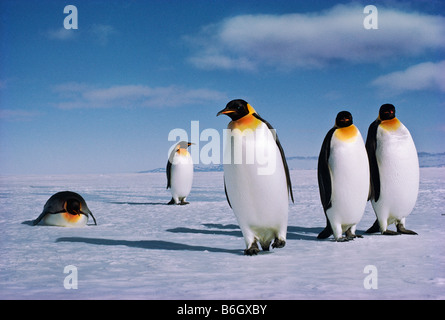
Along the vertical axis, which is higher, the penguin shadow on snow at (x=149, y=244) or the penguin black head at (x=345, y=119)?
the penguin black head at (x=345, y=119)

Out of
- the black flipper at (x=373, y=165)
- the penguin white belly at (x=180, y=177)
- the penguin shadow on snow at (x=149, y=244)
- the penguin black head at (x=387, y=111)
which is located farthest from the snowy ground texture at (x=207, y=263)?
the penguin white belly at (x=180, y=177)

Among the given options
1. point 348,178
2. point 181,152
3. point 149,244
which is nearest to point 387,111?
point 348,178

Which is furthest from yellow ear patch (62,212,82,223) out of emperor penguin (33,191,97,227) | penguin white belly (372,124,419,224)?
penguin white belly (372,124,419,224)

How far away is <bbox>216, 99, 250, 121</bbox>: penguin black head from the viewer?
161 inches

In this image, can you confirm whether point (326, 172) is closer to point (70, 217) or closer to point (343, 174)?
point (343, 174)

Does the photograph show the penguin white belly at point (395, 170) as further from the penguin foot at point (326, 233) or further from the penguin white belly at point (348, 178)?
the penguin foot at point (326, 233)

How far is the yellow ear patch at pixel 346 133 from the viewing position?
494 centimetres

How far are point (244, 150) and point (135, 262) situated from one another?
4.43 ft

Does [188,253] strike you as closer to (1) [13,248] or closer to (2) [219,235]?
(2) [219,235]

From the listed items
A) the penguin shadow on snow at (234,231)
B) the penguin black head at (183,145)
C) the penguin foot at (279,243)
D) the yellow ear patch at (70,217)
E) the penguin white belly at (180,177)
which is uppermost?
the penguin black head at (183,145)

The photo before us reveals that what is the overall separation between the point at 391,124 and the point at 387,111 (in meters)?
0.16

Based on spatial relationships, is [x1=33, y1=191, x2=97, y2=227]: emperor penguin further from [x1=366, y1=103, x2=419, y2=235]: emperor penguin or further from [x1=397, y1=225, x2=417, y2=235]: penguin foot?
[x1=397, y1=225, x2=417, y2=235]: penguin foot

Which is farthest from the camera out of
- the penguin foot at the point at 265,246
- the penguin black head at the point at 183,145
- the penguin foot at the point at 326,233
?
the penguin black head at the point at 183,145
